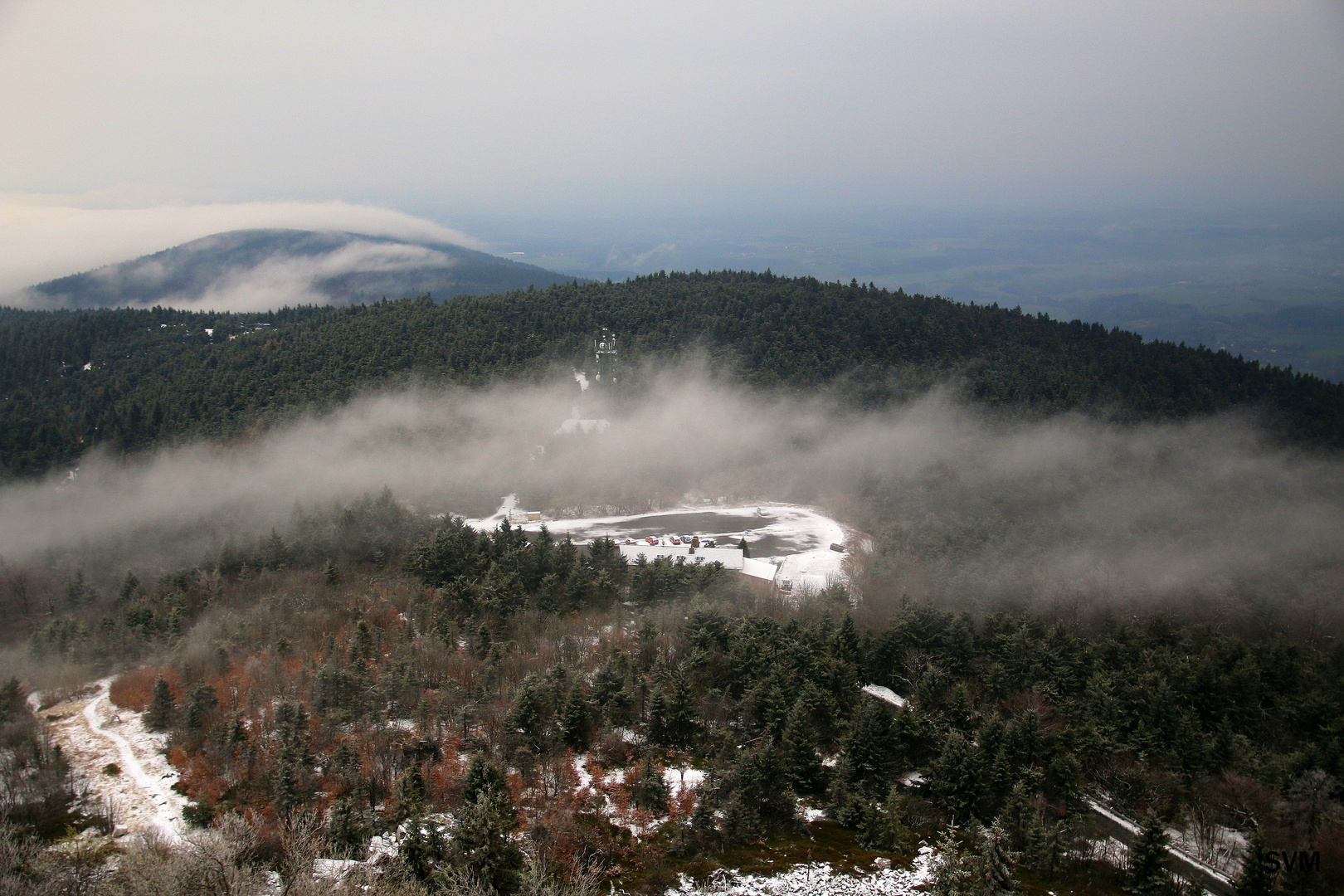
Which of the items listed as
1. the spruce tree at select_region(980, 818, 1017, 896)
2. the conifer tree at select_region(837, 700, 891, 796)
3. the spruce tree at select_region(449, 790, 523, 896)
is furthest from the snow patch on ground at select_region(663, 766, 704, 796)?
the spruce tree at select_region(980, 818, 1017, 896)

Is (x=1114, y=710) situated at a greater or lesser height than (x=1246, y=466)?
lesser

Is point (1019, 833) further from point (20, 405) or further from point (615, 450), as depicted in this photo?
point (20, 405)

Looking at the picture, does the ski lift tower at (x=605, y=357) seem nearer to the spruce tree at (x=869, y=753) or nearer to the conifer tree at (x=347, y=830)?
the spruce tree at (x=869, y=753)

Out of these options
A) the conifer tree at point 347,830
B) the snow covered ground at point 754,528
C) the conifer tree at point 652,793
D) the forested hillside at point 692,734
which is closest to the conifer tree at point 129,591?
the forested hillside at point 692,734

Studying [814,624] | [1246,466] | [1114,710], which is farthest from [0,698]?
[1246,466]

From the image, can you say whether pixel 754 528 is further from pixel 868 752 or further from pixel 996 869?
pixel 996 869

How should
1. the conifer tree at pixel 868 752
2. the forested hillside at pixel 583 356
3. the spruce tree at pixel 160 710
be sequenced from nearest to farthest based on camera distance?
the conifer tree at pixel 868 752 → the spruce tree at pixel 160 710 → the forested hillside at pixel 583 356

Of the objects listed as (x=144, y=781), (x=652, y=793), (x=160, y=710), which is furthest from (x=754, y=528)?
(x=144, y=781)
